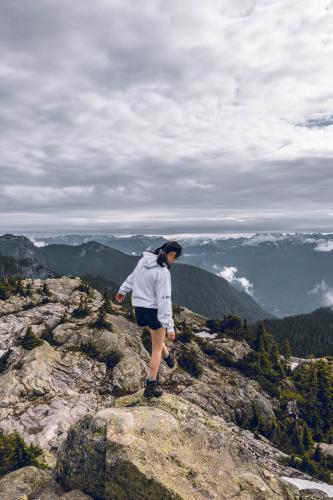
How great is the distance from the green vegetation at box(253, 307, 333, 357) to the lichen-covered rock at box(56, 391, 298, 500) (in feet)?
440

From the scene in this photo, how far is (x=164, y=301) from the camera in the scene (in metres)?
9.38

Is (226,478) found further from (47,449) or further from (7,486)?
(47,449)

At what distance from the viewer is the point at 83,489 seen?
8.36 metres

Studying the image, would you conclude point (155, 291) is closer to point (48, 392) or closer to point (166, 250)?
point (166, 250)

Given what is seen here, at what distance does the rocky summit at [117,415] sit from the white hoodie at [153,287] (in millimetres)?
3272

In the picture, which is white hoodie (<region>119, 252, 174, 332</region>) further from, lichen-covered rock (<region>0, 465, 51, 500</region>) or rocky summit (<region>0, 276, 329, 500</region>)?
lichen-covered rock (<region>0, 465, 51, 500</region>)

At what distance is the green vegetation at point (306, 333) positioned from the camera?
144012mm

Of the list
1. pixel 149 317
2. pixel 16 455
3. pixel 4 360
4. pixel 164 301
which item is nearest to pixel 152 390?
pixel 149 317

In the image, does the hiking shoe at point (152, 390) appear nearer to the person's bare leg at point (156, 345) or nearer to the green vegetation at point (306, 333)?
the person's bare leg at point (156, 345)

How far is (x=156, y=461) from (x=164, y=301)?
4.28m

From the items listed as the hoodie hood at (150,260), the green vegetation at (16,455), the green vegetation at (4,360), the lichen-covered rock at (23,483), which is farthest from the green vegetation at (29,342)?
the hoodie hood at (150,260)

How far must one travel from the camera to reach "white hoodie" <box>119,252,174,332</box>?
932cm

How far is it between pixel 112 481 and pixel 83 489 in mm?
1176

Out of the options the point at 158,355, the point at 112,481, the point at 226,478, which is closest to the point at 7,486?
the point at 112,481
